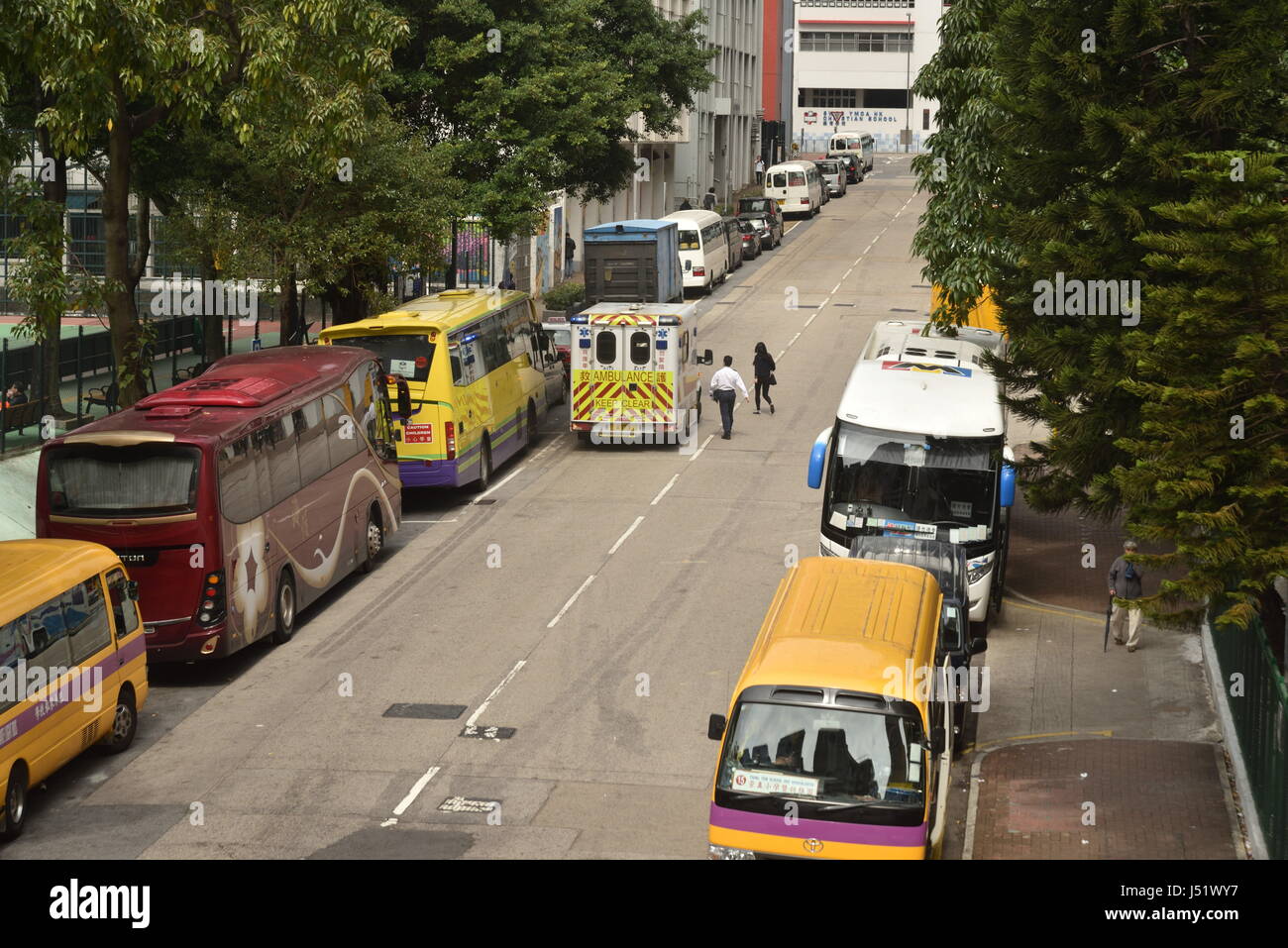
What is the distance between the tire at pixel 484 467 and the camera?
27875mm

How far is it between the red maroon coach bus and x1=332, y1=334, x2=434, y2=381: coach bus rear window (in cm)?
386

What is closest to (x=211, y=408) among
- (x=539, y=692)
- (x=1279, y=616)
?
(x=539, y=692)

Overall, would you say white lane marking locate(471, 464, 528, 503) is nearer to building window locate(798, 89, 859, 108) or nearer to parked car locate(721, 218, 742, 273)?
parked car locate(721, 218, 742, 273)

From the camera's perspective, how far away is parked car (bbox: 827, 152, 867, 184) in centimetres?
8869

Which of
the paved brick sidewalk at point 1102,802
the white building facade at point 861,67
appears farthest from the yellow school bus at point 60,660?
the white building facade at point 861,67

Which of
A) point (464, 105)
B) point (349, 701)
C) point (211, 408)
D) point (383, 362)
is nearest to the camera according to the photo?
point (349, 701)

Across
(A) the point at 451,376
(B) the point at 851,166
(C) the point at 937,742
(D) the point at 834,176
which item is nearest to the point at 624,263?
(A) the point at 451,376

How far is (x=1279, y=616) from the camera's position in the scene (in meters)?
15.7

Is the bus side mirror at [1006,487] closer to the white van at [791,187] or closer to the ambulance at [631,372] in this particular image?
the ambulance at [631,372]

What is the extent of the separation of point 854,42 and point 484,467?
94.4m

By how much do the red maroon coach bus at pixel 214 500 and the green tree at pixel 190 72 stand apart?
3.11 meters

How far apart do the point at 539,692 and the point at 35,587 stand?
562 centimetres

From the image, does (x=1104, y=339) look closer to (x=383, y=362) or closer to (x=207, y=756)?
(x=207, y=756)

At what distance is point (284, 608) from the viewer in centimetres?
2033
